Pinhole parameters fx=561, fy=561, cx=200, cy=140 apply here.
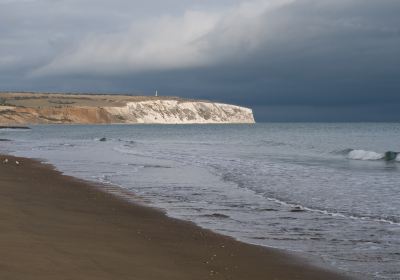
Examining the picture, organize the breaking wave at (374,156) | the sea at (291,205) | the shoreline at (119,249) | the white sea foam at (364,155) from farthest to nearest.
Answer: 1. the white sea foam at (364,155)
2. the breaking wave at (374,156)
3. the sea at (291,205)
4. the shoreline at (119,249)

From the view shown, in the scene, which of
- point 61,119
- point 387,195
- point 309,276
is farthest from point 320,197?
point 61,119

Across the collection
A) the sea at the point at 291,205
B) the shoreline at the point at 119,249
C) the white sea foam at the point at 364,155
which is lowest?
the white sea foam at the point at 364,155

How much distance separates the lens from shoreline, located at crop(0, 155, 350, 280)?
7039mm

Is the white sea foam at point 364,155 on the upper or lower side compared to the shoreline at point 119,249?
lower

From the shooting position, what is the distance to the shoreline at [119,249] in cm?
704

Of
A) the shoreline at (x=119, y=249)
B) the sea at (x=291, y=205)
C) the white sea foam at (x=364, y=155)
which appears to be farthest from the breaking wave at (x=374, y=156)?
the shoreline at (x=119, y=249)

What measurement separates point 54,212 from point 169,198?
5135 mm

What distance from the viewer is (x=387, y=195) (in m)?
17.1

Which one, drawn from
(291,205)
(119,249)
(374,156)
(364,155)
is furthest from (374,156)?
(119,249)

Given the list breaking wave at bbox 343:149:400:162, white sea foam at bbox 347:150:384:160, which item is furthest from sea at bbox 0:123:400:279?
white sea foam at bbox 347:150:384:160

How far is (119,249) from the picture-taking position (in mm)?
8594

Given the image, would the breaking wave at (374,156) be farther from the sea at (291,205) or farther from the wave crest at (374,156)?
the sea at (291,205)

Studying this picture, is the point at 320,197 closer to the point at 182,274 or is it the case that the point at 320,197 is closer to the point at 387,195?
the point at 387,195

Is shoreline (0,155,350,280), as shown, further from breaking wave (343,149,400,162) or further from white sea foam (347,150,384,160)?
white sea foam (347,150,384,160)
